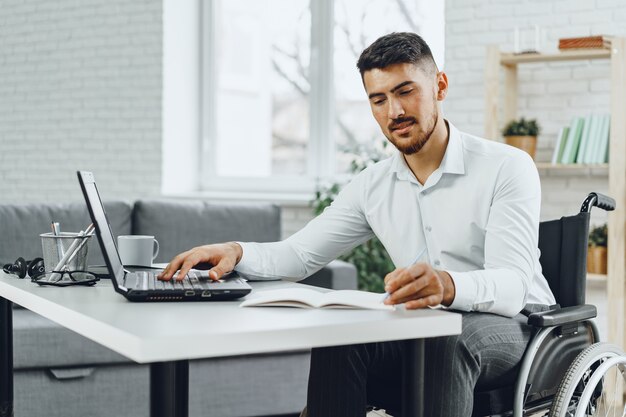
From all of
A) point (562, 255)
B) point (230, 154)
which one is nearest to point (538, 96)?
point (230, 154)

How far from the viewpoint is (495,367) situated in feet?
5.44

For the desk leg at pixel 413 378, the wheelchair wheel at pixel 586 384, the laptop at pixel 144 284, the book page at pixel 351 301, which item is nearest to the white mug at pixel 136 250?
the laptop at pixel 144 284

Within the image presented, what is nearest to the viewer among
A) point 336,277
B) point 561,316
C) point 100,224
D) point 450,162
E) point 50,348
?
point 100,224

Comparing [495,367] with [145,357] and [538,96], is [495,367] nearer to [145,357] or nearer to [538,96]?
[145,357]

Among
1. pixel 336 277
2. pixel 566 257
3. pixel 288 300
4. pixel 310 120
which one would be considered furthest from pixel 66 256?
pixel 310 120

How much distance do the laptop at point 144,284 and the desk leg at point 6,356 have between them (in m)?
0.55

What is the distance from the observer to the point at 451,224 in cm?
192

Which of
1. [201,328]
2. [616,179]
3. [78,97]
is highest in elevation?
[78,97]

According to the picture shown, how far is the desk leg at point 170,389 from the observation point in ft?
4.34

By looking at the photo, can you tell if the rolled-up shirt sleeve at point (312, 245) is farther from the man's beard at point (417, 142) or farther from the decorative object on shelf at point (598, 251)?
the decorative object on shelf at point (598, 251)

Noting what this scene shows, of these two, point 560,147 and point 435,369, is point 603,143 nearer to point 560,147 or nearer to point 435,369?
point 560,147

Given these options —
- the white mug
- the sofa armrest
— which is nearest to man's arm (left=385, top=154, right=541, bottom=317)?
the white mug

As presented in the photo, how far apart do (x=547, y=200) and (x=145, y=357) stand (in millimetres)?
3492

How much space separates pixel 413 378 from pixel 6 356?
1.17 m
